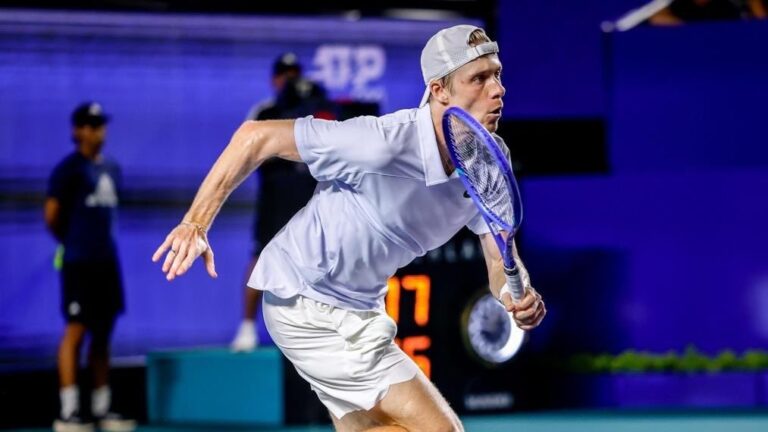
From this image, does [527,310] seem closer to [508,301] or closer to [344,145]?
[508,301]

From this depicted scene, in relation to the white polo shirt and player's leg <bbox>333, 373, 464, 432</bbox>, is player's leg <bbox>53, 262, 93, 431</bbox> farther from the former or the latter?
player's leg <bbox>333, 373, 464, 432</bbox>

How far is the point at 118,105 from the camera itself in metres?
7.99

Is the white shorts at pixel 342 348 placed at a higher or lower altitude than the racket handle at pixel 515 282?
lower

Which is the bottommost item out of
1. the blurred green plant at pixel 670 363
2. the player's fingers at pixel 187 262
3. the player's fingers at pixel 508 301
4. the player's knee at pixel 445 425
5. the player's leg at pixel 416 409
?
the blurred green plant at pixel 670 363

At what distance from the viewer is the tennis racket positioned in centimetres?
359

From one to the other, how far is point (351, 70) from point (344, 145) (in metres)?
4.62

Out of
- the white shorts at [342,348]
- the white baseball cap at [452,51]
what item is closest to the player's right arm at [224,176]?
the white shorts at [342,348]

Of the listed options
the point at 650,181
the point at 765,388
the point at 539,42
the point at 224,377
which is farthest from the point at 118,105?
the point at 765,388

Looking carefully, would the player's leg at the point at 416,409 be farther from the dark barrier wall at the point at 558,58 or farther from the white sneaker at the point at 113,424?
the dark barrier wall at the point at 558,58

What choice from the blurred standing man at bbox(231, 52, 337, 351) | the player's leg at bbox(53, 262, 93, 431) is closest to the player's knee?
the blurred standing man at bbox(231, 52, 337, 351)

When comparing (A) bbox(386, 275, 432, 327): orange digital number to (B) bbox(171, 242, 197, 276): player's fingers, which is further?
(A) bbox(386, 275, 432, 327): orange digital number

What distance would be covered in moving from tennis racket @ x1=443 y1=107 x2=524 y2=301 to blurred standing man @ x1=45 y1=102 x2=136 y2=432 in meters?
4.06

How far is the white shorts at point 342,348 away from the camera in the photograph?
391 cm

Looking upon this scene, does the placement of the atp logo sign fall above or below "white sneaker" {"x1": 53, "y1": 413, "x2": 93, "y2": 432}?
above
